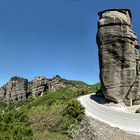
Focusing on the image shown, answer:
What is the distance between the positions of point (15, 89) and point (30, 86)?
6.06 metres

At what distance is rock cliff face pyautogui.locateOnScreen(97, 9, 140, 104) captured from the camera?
50188 mm

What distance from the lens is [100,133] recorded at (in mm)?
33562

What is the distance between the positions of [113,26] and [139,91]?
1006cm

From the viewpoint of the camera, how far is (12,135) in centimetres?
2603

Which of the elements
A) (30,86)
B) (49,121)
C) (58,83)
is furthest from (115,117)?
(30,86)

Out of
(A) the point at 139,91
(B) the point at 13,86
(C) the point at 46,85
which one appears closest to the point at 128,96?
(A) the point at 139,91

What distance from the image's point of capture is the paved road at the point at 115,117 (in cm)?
3770

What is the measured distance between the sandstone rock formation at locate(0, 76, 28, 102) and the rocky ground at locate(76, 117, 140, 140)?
68578 mm

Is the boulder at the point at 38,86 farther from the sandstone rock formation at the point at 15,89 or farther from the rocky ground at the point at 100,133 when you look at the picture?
the rocky ground at the point at 100,133

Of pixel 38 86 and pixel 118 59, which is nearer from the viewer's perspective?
pixel 118 59

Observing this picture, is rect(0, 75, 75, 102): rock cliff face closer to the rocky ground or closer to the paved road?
Result: the paved road

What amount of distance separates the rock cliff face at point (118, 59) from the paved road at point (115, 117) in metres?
3.42

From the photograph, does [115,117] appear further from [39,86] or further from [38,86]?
[38,86]

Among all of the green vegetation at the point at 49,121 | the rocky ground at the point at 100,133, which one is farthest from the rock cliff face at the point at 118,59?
the rocky ground at the point at 100,133
